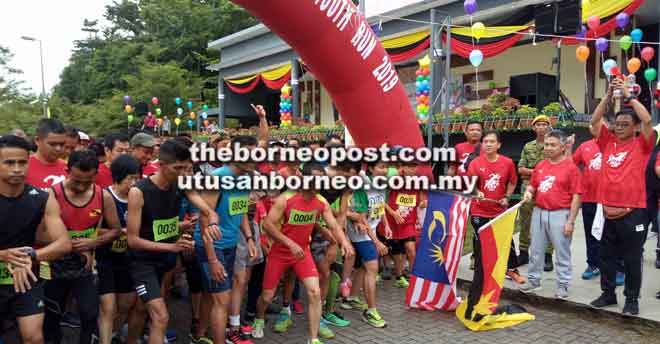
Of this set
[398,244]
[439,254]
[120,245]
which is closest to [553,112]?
[398,244]

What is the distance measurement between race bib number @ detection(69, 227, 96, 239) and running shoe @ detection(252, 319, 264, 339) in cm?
158

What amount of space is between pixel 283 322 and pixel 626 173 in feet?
11.1

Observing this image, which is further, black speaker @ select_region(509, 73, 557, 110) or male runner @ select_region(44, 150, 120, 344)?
black speaker @ select_region(509, 73, 557, 110)

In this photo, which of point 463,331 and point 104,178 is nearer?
Result: point 463,331

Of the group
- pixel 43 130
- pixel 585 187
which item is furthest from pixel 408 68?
pixel 43 130

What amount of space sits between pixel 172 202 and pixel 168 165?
0.99 ft

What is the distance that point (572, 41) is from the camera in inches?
398

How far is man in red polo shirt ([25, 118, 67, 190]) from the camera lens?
3867 mm

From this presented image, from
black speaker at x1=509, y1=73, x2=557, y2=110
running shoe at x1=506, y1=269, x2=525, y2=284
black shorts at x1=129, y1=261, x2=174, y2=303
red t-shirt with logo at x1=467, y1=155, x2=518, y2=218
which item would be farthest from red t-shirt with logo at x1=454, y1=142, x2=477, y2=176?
black speaker at x1=509, y1=73, x2=557, y2=110

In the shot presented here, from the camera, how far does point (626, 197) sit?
4227 millimetres

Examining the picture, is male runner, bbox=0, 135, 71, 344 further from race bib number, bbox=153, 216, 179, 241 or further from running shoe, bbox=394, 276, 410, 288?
running shoe, bbox=394, 276, 410, 288

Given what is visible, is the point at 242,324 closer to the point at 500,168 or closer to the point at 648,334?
the point at 500,168

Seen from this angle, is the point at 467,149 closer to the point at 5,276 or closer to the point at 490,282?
the point at 490,282

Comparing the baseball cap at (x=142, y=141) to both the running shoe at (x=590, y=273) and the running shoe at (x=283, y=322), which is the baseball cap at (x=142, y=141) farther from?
the running shoe at (x=590, y=273)
